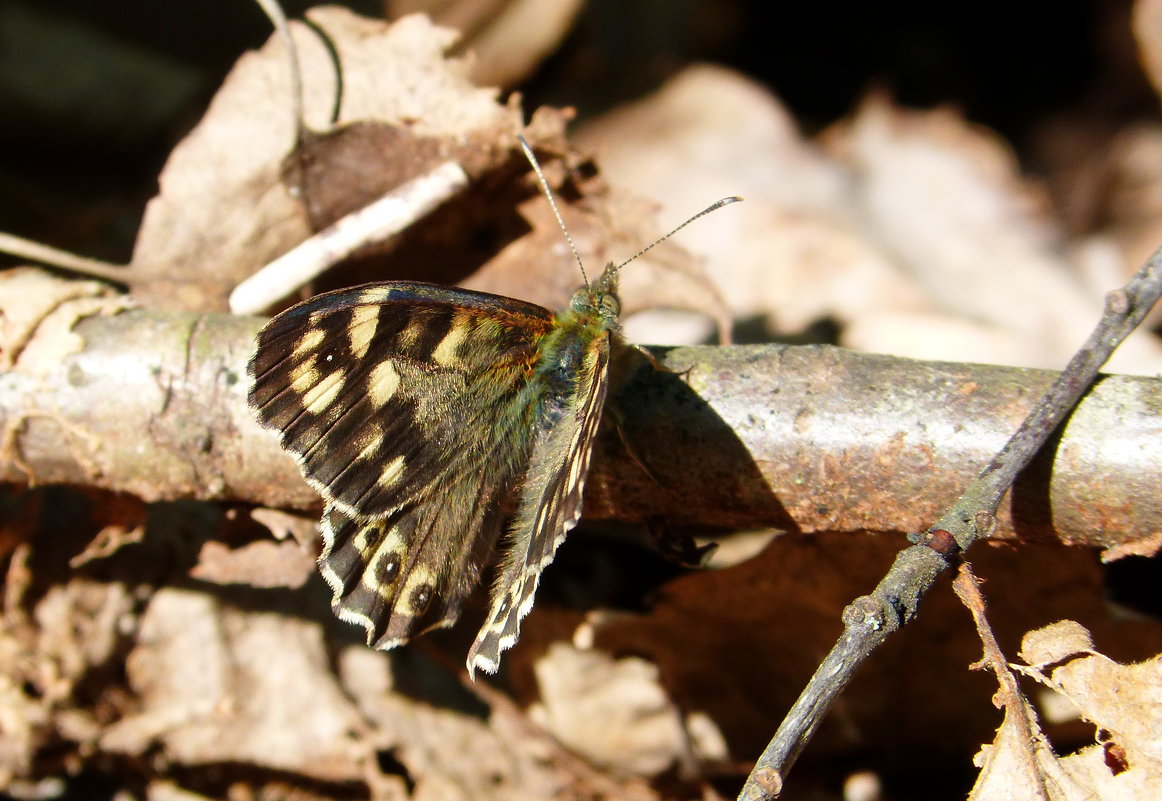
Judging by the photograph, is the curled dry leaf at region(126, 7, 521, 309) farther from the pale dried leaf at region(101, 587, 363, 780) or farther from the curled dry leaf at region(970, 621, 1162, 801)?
the curled dry leaf at region(970, 621, 1162, 801)

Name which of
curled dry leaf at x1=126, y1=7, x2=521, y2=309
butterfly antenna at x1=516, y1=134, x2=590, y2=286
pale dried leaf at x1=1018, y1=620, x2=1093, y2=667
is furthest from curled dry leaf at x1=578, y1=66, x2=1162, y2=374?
pale dried leaf at x1=1018, y1=620, x2=1093, y2=667

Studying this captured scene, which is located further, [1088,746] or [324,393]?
[324,393]

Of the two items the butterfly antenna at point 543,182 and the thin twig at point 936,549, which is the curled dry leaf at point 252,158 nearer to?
the butterfly antenna at point 543,182

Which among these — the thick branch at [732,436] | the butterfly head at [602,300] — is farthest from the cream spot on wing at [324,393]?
the butterfly head at [602,300]

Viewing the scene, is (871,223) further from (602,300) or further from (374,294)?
(374,294)

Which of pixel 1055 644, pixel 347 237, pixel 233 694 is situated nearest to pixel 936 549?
pixel 1055 644
